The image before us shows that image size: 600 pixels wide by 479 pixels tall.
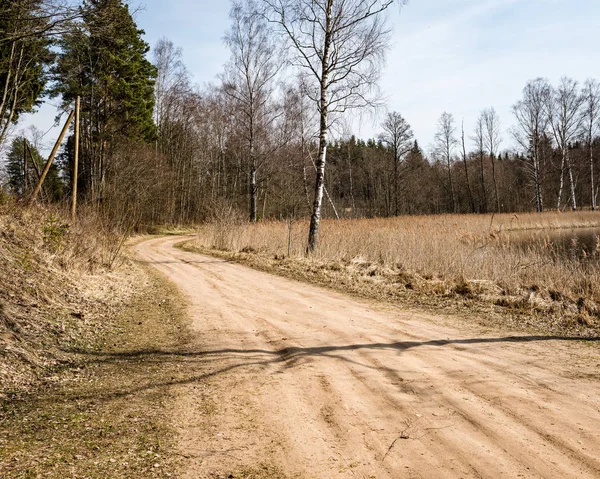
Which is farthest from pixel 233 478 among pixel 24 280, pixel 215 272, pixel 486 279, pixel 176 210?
pixel 176 210

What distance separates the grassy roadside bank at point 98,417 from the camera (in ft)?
9.08

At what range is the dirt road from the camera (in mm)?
2828

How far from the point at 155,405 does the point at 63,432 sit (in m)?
0.75

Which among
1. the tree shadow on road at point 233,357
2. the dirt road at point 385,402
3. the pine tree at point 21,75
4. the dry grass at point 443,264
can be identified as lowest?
the dirt road at point 385,402

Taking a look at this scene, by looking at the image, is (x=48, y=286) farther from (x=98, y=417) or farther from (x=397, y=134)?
(x=397, y=134)

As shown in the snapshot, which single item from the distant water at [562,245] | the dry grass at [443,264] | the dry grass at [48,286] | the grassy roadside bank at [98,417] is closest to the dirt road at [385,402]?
the grassy roadside bank at [98,417]

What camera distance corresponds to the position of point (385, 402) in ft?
12.1

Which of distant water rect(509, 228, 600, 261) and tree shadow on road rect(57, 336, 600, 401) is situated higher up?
distant water rect(509, 228, 600, 261)

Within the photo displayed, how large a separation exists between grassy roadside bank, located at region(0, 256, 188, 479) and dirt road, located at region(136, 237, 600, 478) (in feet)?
0.77

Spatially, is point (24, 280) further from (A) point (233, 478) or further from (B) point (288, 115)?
(B) point (288, 115)

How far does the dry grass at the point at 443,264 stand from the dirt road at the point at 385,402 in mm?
2241

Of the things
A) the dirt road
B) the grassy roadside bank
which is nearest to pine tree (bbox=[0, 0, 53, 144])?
the grassy roadside bank

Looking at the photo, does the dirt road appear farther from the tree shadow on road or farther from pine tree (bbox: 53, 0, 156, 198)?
pine tree (bbox: 53, 0, 156, 198)

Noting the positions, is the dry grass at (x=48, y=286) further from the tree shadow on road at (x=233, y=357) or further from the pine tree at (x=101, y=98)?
A: the pine tree at (x=101, y=98)
